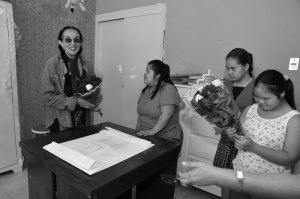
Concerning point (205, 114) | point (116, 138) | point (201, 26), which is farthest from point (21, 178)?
point (201, 26)

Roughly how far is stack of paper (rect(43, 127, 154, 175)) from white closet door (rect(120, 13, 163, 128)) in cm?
185

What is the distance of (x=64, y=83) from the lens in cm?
175

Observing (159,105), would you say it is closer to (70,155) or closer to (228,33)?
(70,155)

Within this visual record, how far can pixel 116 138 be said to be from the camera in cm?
145

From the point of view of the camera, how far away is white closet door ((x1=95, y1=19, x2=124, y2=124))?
3688mm

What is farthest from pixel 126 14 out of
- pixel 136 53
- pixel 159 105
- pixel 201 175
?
pixel 201 175

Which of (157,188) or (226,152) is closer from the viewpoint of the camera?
(226,152)

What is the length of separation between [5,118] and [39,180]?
1.47 m

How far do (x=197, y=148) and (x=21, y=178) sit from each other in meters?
2.15

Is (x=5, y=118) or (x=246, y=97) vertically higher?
(x=246, y=97)

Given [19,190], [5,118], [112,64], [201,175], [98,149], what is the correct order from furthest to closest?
1. [112,64]
2. [5,118]
3. [19,190]
4. [98,149]
5. [201,175]

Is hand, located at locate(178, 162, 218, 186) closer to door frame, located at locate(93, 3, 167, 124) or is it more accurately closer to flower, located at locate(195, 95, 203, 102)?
flower, located at locate(195, 95, 203, 102)

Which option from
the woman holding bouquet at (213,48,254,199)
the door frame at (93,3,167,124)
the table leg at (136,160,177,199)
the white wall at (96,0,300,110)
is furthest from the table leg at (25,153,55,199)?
the door frame at (93,3,167,124)

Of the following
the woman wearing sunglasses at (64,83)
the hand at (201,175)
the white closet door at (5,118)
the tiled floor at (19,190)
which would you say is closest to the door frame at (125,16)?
the woman wearing sunglasses at (64,83)
